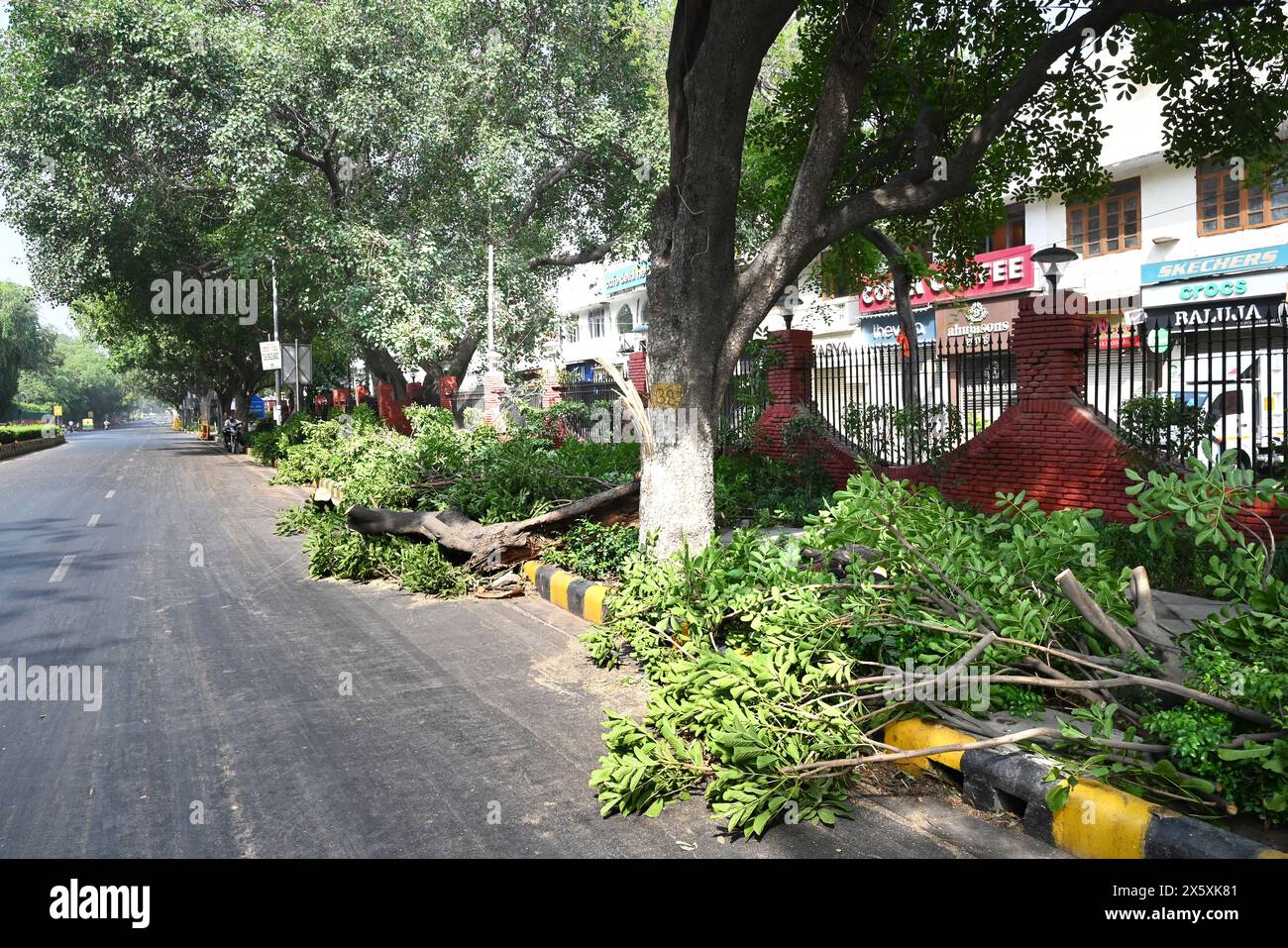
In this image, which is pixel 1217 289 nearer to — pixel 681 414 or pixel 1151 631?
pixel 681 414

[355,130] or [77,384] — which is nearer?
[355,130]

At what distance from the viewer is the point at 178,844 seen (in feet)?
11.9

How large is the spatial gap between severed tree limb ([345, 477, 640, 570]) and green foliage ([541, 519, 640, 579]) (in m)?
0.18

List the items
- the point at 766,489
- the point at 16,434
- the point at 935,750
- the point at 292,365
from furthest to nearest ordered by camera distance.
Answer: the point at 16,434 → the point at 292,365 → the point at 766,489 → the point at 935,750

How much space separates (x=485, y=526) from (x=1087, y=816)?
647cm

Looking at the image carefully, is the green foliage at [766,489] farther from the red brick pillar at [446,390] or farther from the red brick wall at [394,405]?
the red brick wall at [394,405]

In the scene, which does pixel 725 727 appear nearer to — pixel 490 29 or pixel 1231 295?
pixel 490 29

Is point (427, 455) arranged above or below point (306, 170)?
below

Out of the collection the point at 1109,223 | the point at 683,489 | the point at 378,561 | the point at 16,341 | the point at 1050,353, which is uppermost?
the point at 16,341

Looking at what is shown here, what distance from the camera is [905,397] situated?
11000 mm

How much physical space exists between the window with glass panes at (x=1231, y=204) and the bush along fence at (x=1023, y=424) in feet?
29.4

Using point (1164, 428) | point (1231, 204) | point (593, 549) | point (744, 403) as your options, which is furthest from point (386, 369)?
point (1164, 428)
